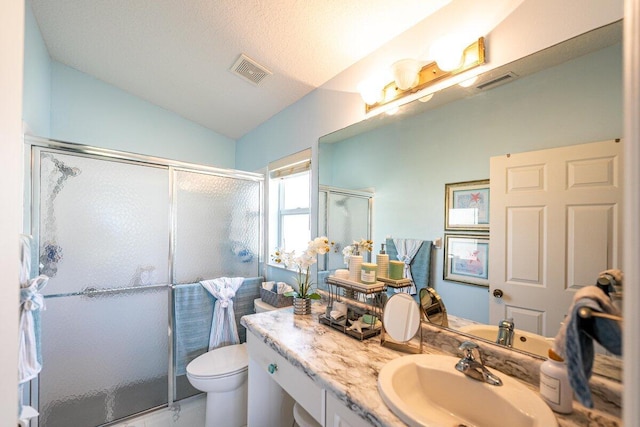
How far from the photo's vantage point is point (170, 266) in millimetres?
1957

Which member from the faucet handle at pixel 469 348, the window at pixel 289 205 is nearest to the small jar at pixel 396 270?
the faucet handle at pixel 469 348

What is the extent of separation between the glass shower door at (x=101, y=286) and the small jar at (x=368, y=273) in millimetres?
1486

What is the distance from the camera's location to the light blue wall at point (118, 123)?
7.32 ft

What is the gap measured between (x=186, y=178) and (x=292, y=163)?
2.75 ft

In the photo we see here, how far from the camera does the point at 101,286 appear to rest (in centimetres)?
173

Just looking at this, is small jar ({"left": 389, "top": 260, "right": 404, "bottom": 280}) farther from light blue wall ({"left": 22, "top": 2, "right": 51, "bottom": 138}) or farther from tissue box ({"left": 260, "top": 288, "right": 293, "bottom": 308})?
light blue wall ({"left": 22, "top": 2, "right": 51, "bottom": 138})

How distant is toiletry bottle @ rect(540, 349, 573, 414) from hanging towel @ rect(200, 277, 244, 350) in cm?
193

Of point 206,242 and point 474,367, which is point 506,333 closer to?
point 474,367

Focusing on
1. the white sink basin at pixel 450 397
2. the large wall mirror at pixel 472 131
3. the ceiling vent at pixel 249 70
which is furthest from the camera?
the ceiling vent at pixel 249 70

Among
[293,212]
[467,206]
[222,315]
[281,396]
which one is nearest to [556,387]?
[467,206]

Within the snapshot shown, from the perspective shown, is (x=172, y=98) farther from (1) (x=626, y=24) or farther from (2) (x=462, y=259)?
(1) (x=626, y=24)

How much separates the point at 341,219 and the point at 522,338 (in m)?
1.03

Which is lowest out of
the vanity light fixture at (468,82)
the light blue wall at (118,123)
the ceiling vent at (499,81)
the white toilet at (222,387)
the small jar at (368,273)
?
the white toilet at (222,387)

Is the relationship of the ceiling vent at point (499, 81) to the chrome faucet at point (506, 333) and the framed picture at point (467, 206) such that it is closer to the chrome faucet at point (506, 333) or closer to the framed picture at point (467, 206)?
the framed picture at point (467, 206)
